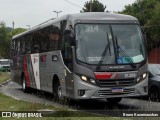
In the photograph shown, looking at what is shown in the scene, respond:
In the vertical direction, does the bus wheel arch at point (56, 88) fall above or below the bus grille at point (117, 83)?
below

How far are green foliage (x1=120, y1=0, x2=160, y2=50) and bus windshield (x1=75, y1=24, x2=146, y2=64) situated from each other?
44.8 m

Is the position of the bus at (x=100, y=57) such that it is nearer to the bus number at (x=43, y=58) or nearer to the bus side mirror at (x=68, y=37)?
the bus side mirror at (x=68, y=37)

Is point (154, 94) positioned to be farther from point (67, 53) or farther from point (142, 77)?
point (67, 53)

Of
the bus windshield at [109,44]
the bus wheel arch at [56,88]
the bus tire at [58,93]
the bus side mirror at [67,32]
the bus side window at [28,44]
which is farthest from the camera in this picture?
the bus side window at [28,44]

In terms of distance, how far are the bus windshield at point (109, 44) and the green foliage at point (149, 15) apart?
44.8 metres

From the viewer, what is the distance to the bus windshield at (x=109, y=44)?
1416cm

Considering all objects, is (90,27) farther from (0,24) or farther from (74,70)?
(0,24)

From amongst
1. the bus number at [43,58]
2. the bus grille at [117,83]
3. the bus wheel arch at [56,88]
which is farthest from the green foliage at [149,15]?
the bus grille at [117,83]

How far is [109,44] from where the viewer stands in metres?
14.3

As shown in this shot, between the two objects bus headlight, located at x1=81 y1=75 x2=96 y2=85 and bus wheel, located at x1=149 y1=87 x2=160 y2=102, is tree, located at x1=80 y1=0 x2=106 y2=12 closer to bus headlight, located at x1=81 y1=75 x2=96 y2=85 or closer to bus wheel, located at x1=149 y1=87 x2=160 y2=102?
bus wheel, located at x1=149 y1=87 x2=160 y2=102

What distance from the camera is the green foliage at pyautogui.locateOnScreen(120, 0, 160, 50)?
59.6m

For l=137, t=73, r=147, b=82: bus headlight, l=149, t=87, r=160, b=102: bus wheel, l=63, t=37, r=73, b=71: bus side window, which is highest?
l=63, t=37, r=73, b=71: bus side window

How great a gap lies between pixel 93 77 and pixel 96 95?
59cm

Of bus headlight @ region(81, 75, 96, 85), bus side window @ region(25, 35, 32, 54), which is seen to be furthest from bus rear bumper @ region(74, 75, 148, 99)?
bus side window @ region(25, 35, 32, 54)
